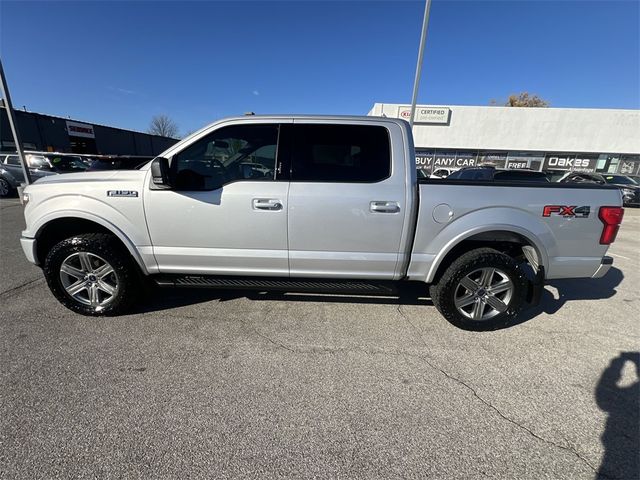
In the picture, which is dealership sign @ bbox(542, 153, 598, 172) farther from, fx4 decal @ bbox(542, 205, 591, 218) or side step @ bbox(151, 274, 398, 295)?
side step @ bbox(151, 274, 398, 295)

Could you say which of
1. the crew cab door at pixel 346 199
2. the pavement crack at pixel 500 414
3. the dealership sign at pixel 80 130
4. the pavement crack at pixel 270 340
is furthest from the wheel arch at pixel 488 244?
the dealership sign at pixel 80 130

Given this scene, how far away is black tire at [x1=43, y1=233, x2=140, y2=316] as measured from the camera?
2938mm

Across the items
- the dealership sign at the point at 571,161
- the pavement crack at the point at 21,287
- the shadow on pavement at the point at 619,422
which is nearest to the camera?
the shadow on pavement at the point at 619,422

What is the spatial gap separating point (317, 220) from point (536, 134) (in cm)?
2774

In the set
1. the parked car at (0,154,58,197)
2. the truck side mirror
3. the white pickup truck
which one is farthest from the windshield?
the parked car at (0,154,58,197)

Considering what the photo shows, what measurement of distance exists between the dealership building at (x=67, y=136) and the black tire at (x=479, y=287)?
2211 cm

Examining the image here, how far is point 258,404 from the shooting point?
2.06 m

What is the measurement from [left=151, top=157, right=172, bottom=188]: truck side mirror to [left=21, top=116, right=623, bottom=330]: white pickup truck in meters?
0.01

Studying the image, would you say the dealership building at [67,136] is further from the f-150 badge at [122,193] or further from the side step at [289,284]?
the side step at [289,284]

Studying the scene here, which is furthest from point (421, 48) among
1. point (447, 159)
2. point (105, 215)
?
point (447, 159)

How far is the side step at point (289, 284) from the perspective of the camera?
2.95 metres

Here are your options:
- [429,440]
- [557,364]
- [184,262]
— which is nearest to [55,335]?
[184,262]

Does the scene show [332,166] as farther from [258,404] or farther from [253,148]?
[258,404]

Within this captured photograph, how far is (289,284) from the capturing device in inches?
118
